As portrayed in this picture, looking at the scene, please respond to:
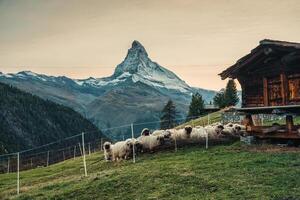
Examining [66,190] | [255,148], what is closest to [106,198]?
[66,190]

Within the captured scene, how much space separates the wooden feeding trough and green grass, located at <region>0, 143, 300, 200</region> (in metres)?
3.14

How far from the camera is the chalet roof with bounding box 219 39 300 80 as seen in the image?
2948cm

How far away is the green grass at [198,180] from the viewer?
19594 mm

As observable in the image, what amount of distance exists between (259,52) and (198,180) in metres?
13.0

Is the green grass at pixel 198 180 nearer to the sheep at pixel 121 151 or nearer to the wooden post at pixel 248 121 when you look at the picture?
the wooden post at pixel 248 121

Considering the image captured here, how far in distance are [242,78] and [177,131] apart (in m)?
6.51

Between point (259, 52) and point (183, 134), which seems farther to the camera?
point (183, 134)

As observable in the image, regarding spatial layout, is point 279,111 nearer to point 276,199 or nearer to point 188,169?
point 188,169

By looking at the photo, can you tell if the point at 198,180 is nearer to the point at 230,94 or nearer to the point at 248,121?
the point at 248,121

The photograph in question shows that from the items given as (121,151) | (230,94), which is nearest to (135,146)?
(121,151)

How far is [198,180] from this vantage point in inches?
869

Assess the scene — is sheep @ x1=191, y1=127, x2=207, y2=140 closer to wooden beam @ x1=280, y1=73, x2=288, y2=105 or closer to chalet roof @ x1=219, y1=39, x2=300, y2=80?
chalet roof @ x1=219, y1=39, x2=300, y2=80

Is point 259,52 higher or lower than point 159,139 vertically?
higher

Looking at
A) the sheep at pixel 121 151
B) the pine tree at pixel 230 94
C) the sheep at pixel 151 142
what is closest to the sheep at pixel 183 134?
the sheep at pixel 151 142
